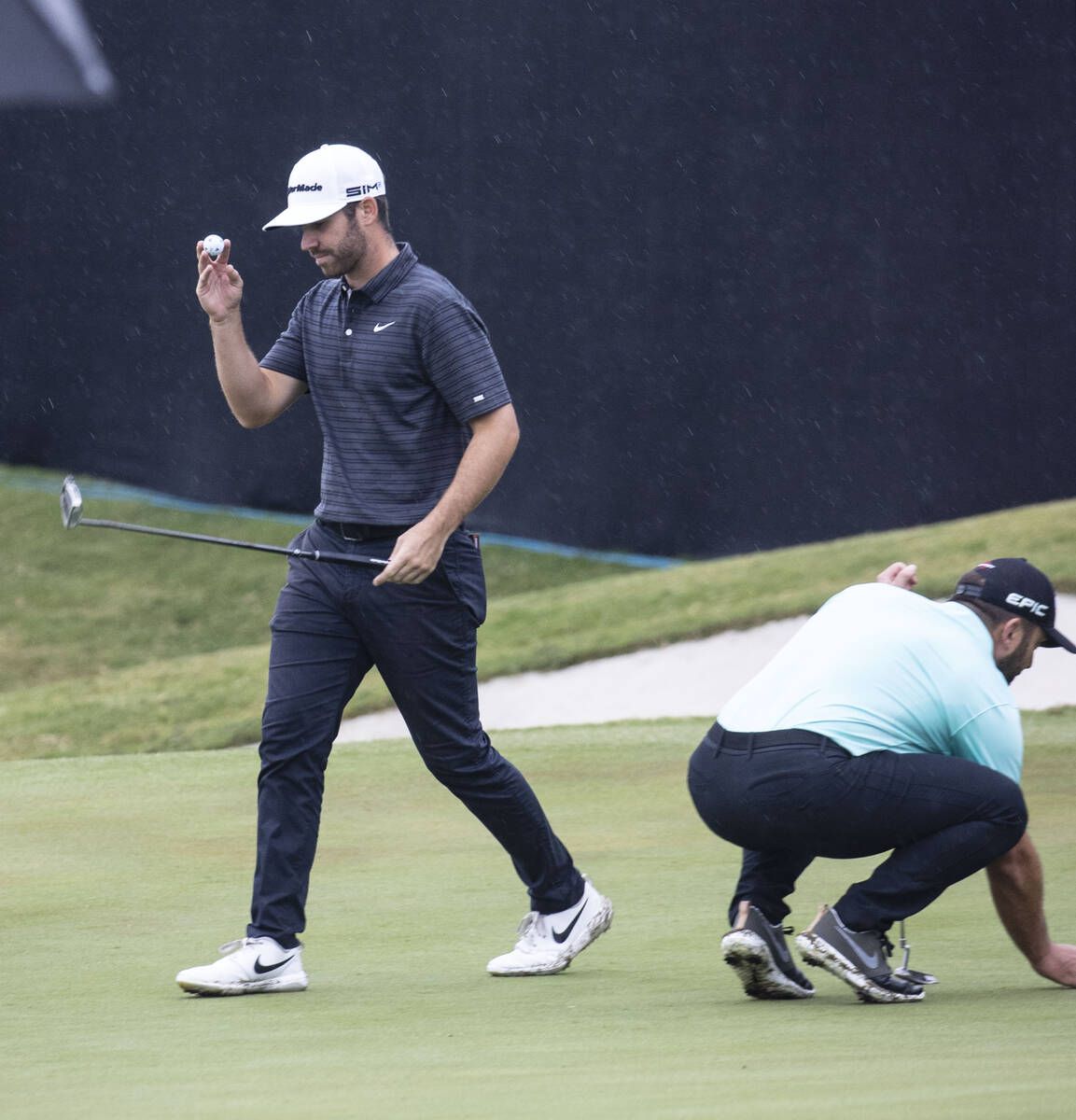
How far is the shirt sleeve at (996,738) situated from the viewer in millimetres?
2639

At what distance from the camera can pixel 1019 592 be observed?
2.66 metres

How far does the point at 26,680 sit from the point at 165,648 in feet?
2.82

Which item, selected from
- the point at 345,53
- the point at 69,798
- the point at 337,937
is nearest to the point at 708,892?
the point at 337,937

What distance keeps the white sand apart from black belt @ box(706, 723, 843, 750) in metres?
5.18

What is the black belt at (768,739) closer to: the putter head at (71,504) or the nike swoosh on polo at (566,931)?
the nike swoosh on polo at (566,931)

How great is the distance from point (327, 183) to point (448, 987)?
4.56 feet

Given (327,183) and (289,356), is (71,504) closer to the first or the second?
(289,356)

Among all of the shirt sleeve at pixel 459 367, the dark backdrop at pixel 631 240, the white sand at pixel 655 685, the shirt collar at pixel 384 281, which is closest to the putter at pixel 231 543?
the shirt sleeve at pixel 459 367

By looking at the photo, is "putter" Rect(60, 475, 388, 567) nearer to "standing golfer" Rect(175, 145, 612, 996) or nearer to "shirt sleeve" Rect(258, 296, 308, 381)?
"standing golfer" Rect(175, 145, 612, 996)

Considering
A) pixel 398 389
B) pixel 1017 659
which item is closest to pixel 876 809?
pixel 1017 659

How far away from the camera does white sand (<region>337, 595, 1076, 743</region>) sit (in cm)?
808

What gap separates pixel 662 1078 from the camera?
2025 mm

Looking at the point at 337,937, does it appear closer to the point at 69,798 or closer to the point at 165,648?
the point at 69,798

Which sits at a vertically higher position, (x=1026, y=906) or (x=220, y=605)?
(x=220, y=605)
